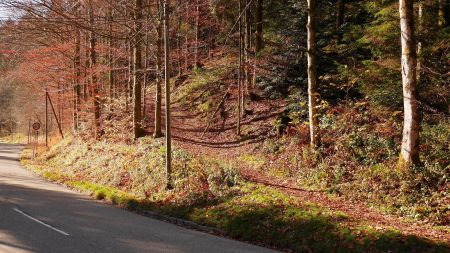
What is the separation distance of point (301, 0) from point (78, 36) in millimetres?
14432

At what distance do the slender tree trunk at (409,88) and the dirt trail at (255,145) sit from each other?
194cm

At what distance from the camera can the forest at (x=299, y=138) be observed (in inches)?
386

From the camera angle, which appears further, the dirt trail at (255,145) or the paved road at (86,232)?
the dirt trail at (255,145)

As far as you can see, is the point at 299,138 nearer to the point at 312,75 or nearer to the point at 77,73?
the point at 312,75

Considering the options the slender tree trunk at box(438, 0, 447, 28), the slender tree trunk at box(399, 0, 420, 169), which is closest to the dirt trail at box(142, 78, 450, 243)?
the slender tree trunk at box(399, 0, 420, 169)

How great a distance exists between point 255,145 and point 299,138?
2.93 m

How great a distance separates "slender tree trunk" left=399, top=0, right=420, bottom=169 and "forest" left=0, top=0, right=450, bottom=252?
37 millimetres

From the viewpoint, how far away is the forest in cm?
980

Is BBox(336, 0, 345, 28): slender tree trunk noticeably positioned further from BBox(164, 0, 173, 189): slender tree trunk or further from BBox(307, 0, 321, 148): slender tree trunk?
BBox(164, 0, 173, 189): slender tree trunk

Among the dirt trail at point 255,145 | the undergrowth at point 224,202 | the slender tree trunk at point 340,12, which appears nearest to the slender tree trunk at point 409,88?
the dirt trail at point 255,145

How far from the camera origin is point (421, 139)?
39.6 feet

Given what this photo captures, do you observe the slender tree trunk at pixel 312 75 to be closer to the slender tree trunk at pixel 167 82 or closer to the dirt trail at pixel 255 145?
the dirt trail at pixel 255 145

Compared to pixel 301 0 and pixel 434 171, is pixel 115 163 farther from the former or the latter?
pixel 434 171

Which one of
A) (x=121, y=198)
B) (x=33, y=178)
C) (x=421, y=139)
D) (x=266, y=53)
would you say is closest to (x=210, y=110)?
(x=266, y=53)
